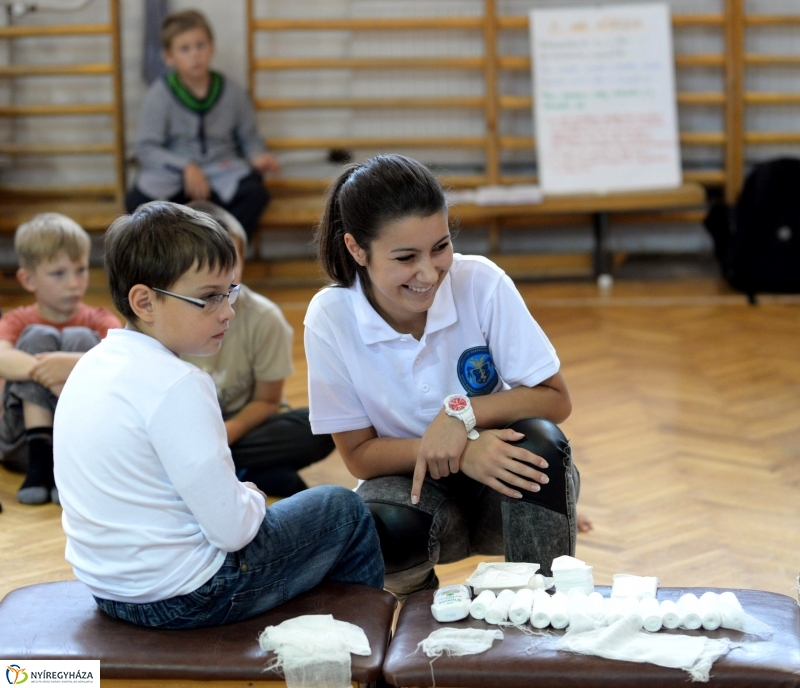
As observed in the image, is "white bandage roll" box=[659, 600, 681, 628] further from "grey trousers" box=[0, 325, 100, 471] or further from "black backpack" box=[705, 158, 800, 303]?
"black backpack" box=[705, 158, 800, 303]

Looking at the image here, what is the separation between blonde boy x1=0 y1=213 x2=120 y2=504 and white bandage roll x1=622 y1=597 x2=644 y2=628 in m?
1.54

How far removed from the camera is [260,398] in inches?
94.7

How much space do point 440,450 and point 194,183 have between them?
9.47 feet

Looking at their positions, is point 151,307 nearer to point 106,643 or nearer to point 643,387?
point 106,643

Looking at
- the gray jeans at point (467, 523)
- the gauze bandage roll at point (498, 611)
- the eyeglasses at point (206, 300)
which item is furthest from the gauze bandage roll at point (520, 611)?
the eyeglasses at point (206, 300)

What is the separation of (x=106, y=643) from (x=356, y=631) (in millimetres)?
319

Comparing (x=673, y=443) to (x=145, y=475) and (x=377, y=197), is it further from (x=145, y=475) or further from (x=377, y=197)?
(x=145, y=475)

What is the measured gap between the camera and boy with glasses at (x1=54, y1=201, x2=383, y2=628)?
4.20 feet

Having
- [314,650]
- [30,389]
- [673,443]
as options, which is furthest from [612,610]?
[30,389]

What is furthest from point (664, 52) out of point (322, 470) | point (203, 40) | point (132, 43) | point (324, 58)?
point (322, 470)

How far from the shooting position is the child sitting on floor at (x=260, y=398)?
92.0 inches

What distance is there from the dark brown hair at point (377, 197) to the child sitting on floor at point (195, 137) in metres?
2.68

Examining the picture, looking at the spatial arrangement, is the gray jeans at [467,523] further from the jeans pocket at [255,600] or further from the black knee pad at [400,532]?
the jeans pocket at [255,600]

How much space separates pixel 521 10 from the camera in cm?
471
